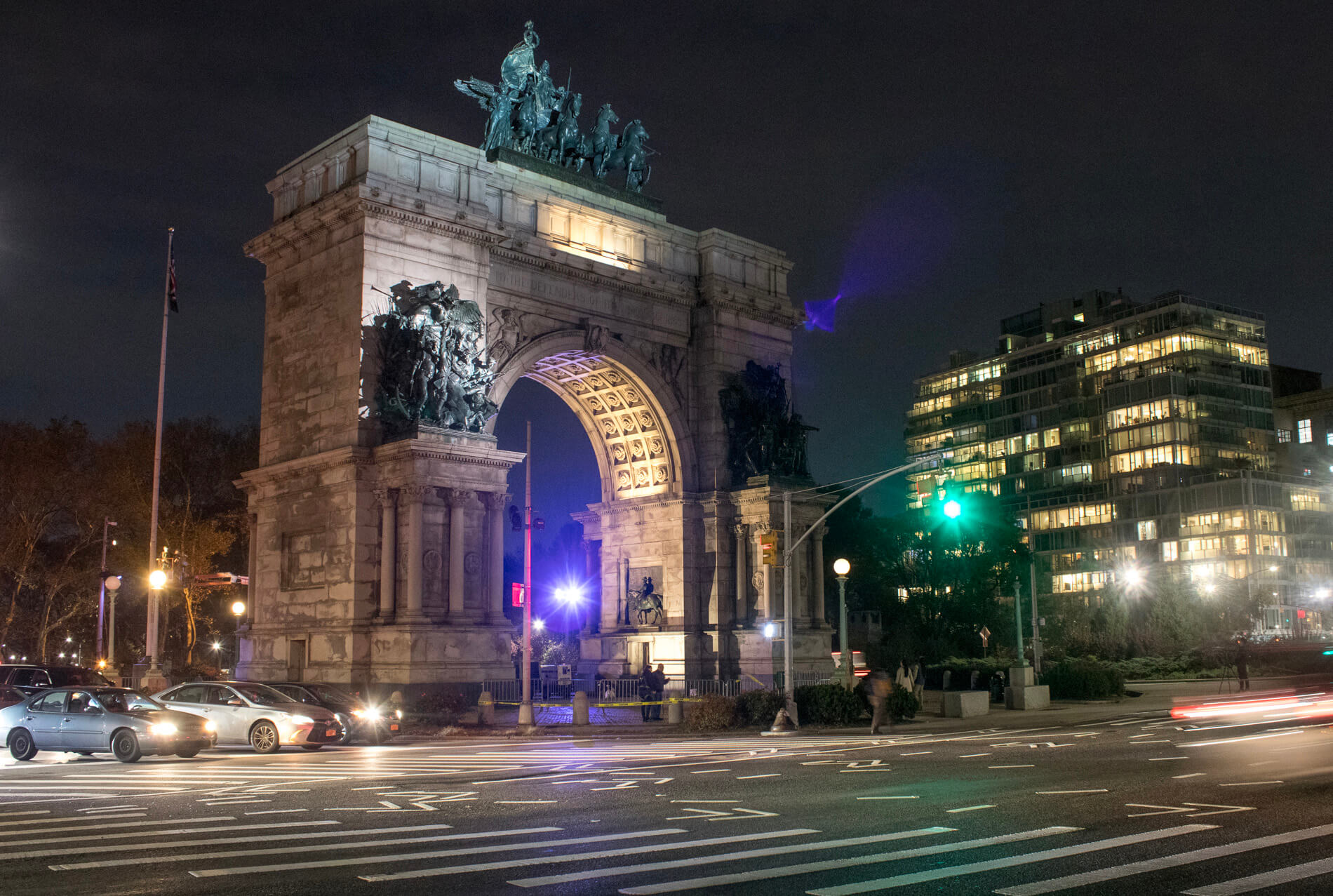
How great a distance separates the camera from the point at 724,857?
37.1 feet

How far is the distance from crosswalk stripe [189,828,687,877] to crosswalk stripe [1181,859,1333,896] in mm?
5057

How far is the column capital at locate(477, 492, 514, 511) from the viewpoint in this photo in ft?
128

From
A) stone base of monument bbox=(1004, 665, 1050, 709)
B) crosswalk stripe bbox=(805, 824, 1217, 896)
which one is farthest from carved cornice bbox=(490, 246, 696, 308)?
crosswalk stripe bbox=(805, 824, 1217, 896)

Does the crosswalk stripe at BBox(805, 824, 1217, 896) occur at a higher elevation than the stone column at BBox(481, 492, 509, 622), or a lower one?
lower

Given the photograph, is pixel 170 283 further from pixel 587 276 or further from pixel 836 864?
pixel 836 864

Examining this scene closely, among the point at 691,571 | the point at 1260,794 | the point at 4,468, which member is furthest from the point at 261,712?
the point at 4,468

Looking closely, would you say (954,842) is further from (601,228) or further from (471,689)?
(601,228)

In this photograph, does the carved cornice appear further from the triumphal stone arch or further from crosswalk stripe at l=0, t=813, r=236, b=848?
crosswalk stripe at l=0, t=813, r=236, b=848

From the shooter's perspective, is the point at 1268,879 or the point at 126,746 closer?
the point at 1268,879

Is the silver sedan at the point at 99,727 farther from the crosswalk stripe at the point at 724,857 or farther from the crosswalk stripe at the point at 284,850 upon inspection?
the crosswalk stripe at the point at 724,857

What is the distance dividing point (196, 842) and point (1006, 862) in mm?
8065

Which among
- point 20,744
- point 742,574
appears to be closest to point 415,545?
A: point 20,744

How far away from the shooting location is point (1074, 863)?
35.4ft

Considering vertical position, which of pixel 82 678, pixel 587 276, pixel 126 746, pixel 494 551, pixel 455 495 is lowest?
pixel 126 746
